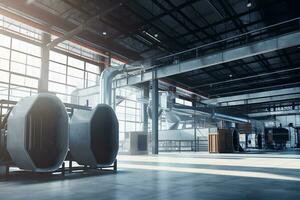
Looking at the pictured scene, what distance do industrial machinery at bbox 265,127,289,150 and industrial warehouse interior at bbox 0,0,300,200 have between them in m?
0.12

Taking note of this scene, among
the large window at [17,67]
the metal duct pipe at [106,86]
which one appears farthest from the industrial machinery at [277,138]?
the large window at [17,67]

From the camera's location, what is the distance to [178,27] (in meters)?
18.4

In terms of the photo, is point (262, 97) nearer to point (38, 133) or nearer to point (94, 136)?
point (94, 136)

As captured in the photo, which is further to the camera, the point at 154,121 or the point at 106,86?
the point at 154,121

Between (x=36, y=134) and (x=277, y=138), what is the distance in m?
30.8

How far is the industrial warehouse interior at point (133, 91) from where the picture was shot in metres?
5.88

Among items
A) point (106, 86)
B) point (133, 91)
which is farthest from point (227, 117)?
point (106, 86)

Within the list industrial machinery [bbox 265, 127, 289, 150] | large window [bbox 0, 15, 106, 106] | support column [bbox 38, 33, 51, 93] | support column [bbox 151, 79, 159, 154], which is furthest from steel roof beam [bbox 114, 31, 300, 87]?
industrial machinery [bbox 265, 127, 289, 150]

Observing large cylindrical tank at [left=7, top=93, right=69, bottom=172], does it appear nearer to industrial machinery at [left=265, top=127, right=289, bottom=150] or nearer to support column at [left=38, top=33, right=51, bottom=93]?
support column at [left=38, top=33, right=51, bottom=93]

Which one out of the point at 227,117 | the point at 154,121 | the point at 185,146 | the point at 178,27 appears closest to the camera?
the point at 178,27

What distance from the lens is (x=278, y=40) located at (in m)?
13.9

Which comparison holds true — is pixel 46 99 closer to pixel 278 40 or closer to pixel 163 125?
pixel 278 40

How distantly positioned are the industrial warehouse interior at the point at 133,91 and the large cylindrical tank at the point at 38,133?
0.03m

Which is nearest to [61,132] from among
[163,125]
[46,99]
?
[46,99]
